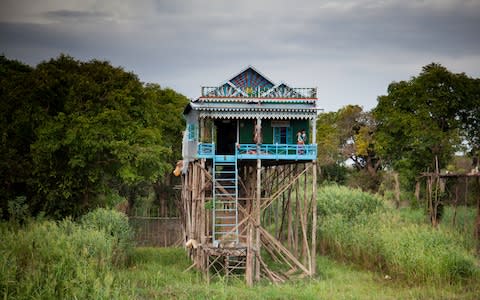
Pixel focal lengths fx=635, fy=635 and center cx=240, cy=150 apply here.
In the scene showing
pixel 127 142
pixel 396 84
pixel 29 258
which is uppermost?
pixel 396 84

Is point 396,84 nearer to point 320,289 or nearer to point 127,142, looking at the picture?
point 127,142

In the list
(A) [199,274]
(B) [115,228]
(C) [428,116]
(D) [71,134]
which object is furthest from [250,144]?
(C) [428,116]

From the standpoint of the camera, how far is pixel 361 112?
53531mm

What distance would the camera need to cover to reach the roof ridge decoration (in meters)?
25.5

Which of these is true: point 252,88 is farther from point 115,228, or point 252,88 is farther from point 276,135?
point 115,228

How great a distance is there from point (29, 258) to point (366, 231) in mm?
15801

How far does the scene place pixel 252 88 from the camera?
26.0 m

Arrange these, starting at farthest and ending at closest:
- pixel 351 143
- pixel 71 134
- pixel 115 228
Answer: pixel 351 143 < pixel 71 134 < pixel 115 228

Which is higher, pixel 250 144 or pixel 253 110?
pixel 253 110

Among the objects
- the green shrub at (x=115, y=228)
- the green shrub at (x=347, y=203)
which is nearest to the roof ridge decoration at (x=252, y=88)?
the green shrub at (x=115, y=228)

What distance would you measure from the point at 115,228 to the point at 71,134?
5167 mm

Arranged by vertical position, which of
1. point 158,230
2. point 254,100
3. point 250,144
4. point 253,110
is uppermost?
point 254,100

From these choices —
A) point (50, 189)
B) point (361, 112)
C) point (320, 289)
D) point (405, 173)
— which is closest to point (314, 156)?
point (320, 289)

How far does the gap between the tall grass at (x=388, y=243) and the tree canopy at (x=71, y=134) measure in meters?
9.97
